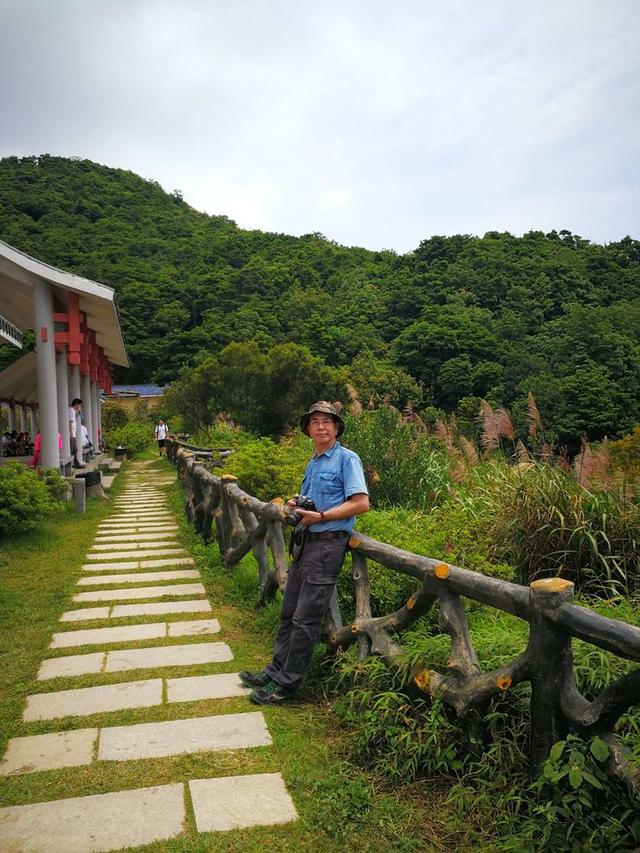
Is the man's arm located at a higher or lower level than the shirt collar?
lower

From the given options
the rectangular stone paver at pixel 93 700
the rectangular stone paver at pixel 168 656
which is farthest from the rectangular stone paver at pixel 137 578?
the rectangular stone paver at pixel 93 700

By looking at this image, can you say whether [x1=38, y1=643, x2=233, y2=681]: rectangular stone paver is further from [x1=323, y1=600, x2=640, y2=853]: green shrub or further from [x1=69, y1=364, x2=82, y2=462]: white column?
[x1=69, y1=364, x2=82, y2=462]: white column

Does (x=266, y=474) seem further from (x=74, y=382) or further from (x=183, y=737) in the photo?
(x=74, y=382)

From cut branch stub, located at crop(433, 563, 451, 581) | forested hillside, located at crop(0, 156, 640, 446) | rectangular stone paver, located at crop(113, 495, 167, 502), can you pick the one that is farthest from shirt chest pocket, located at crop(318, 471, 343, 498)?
forested hillside, located at crop(0, 156, 640, 446)

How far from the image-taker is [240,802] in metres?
2.31

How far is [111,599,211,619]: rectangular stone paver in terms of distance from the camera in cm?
466

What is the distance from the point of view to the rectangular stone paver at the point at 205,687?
127 inches

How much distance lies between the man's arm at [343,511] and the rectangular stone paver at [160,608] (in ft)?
6.62

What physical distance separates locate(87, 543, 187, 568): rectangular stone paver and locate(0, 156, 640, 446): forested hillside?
24277 millimetres

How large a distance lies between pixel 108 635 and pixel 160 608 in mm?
615

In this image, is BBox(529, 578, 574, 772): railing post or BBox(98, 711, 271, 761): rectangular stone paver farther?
BBox(98, 711, 271, 761): rectangular stone paver

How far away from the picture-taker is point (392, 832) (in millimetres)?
2129

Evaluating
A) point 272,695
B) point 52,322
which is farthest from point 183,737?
point 52,322

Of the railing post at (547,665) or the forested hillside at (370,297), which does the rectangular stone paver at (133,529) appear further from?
the forested hillside at (370,297)
